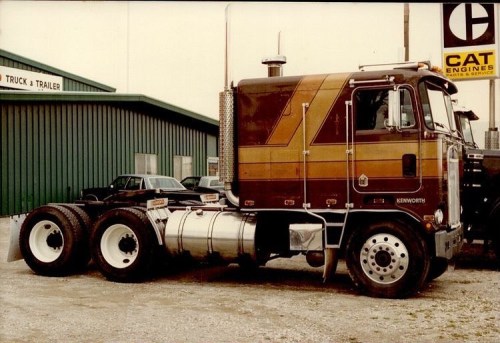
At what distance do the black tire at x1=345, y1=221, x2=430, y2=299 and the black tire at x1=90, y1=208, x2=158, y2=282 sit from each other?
3.04m

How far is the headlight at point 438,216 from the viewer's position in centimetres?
789

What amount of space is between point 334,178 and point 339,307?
70.6 inches

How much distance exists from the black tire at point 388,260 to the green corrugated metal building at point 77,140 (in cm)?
1481

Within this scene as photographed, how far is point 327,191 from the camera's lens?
27.6 ft

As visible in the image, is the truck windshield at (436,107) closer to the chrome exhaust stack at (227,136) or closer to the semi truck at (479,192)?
the semi truck at (479,192)

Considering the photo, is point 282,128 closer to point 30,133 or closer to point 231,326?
point 231,326

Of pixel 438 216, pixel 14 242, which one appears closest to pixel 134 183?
pixel 14 242

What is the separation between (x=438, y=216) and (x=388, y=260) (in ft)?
2.87

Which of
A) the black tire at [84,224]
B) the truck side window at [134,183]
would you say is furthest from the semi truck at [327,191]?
the truck side window at [134,183]

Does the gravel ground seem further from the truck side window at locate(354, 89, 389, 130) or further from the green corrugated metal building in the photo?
the green corrugated metal building

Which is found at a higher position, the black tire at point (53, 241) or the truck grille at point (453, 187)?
the truck grille at point (453, 187)

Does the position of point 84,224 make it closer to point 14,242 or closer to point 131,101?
point 14,242

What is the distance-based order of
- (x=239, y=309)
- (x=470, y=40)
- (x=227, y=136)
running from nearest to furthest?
(x=239, y=309)
(x=227, y=136)
(x=470, y=40)

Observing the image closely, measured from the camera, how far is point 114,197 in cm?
1024
